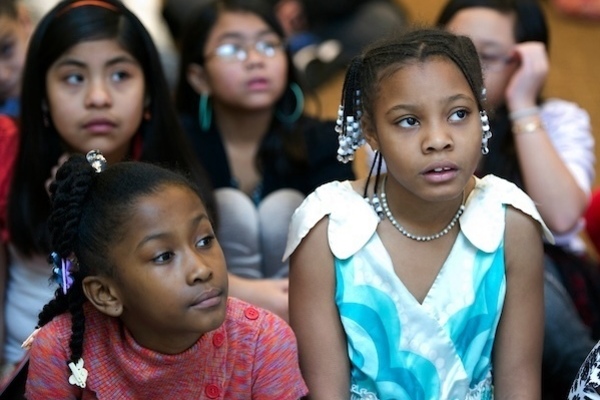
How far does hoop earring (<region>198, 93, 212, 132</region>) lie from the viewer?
2.45 meters

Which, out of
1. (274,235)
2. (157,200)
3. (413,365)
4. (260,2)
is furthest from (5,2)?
(413,365)

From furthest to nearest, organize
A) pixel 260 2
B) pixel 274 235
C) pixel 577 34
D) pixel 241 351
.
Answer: pixel 577 34
pixel 260 2
pixel 274 235
pixel 241 351

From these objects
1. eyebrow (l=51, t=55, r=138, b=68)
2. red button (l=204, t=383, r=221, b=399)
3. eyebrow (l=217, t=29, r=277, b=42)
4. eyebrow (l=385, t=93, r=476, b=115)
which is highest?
eyebrow (l=217, t=29, r=277, b=42)

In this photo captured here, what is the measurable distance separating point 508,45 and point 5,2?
1260 mm

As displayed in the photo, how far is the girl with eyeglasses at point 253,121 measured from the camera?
2.33m

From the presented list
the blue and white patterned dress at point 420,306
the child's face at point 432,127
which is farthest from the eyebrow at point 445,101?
the blue and white patterned dress at point 420,306

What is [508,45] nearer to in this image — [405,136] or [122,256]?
[405,136]

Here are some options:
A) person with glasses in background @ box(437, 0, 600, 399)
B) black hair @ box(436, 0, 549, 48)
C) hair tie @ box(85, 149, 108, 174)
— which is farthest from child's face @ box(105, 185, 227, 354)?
black hair @ box(436, 0, 549, 48)

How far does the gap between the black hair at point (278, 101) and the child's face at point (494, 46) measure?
43cm

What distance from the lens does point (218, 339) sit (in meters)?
1.59

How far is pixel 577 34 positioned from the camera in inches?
171

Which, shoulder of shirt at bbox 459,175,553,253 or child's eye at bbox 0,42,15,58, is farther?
child's eye at bbox 0,42,15,58

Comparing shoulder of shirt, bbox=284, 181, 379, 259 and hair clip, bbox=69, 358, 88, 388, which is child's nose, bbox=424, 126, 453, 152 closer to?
shoulder of shirt, bbox=284, 181, 379, 259

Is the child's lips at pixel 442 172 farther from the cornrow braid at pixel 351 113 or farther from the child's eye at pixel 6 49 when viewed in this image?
the child's eye at pixel 6 49
